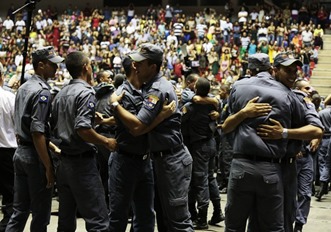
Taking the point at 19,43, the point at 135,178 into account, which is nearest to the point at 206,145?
the point at 135,178

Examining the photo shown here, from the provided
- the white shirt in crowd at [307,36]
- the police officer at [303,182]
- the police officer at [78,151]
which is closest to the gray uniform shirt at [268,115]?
the police officer at [78,151]

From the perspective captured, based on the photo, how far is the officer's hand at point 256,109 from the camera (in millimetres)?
4762

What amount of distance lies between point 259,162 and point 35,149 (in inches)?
81.2

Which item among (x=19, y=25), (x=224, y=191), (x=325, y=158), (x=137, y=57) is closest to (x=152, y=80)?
(x=137, y=57)

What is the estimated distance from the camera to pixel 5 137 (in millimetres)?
6504

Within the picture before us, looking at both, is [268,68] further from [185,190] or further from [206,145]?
[206,145]

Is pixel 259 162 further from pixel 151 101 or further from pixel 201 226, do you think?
pixel 201 226

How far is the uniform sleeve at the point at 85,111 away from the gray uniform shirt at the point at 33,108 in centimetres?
49

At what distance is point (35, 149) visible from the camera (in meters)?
5.52

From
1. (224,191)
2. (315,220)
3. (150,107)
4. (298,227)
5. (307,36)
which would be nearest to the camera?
(150,107)

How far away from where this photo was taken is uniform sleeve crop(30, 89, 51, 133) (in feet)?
17.2

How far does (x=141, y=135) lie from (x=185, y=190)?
1.99ft

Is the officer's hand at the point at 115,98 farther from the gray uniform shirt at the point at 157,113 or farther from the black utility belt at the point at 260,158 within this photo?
the black utility belt at the point at 260,158

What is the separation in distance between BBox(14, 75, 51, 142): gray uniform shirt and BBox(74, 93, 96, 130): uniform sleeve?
0.49m
